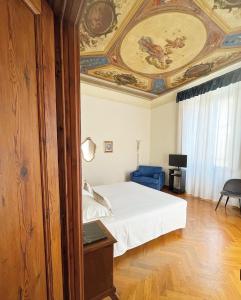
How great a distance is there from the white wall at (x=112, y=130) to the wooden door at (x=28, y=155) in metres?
3.78

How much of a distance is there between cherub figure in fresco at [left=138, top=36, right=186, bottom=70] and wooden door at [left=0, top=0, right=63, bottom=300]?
2514mm

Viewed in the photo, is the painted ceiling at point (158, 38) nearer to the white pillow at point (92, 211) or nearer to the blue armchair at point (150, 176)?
the white pillow at point (92, 211)

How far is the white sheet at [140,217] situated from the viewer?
6.56ft

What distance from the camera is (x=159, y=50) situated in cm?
298

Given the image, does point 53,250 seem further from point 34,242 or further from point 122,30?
point 122,30

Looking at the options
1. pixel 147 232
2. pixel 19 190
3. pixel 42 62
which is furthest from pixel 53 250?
pixel 147 232

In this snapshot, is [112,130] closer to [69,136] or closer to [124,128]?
[124,128]

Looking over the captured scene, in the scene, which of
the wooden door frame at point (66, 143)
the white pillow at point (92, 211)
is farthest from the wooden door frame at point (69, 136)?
the white pillow at point (92, 211)

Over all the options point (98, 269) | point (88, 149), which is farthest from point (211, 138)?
point (98, 269)

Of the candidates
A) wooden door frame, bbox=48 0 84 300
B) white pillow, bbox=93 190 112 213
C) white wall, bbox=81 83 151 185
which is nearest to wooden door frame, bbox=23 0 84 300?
wooden door frame, bbox=48 0 84 300

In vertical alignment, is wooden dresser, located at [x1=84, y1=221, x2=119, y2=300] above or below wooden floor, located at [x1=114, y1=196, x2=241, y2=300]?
above

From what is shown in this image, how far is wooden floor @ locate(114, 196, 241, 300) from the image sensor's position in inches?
63.1

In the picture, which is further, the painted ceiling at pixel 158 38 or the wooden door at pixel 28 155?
the painted ceiling at pixel 158 38

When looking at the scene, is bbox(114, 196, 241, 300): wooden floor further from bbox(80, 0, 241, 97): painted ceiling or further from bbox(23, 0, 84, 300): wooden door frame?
bbox(80, 0, 241, 97): painted ceiling
